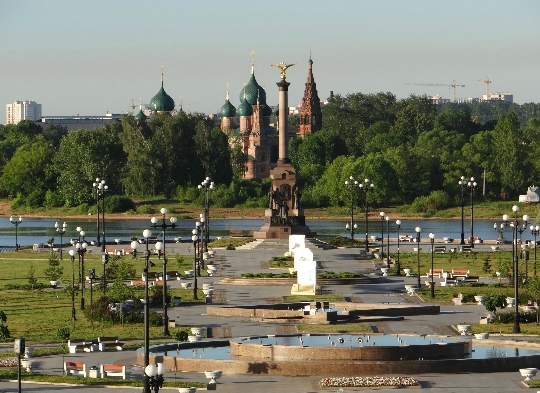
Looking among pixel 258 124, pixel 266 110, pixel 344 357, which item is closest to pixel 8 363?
→ pixel 344 357

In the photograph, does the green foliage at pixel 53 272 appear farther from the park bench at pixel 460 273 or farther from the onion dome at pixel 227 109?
the onion dome at pixel 227 109

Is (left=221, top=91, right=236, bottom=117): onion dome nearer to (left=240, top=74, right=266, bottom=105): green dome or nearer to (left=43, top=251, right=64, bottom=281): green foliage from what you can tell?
(left=240, top=74, right=266, bottom=105): green dome

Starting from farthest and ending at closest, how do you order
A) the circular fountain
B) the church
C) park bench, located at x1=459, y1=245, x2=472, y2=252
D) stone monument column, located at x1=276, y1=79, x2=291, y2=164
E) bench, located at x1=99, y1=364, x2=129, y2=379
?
the church < stone monument column, located at x1=276, y1=79, x2=291, y2=164 < park bench, located at x1=459, y1=245, x2=472, y2=252 < the circular fountain < bench, located at x1=99, y1=364, x2=129, y2=379

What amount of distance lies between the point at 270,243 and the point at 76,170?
6318cm

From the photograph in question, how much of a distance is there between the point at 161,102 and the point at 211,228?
51939mm

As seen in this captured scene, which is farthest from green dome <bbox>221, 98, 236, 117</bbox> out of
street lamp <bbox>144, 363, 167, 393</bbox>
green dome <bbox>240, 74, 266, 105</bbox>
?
street lamp <bbox>144, 363, 167, 393</bbox>

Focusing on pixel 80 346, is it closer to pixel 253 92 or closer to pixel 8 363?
pixel 8 363

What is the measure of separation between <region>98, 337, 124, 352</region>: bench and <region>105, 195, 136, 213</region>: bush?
303 feet

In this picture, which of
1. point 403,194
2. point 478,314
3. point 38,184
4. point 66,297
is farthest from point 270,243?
point 38,184

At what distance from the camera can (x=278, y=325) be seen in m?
49.0

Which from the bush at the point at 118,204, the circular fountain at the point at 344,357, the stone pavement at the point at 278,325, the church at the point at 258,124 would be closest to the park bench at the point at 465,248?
the stone pavement at the point at 278,325

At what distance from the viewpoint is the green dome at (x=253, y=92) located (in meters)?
182

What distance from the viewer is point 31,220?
13975 centimetres

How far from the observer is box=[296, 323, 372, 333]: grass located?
4541 cm
